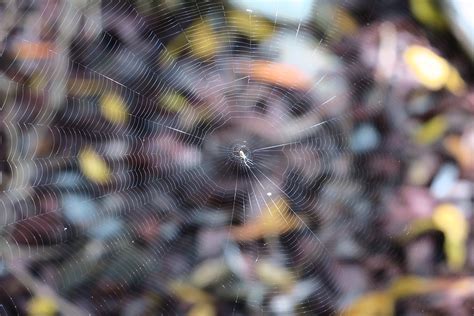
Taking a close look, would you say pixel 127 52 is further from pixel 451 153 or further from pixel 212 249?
pixel 451 153

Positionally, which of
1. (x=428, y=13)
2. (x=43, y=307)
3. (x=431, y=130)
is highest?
(x=428, y=13)

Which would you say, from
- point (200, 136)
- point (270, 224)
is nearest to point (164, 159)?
point (200, 136)

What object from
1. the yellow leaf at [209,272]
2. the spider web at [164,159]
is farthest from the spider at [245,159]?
the yellow leaf at [209,272]

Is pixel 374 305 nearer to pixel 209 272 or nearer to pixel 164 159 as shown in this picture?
pixel 209 272

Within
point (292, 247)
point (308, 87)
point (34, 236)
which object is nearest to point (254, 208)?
point (292, 247)

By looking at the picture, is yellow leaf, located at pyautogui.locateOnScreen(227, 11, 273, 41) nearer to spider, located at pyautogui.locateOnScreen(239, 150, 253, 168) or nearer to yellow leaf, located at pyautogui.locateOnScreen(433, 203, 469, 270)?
spider, located at pyautogui.locateOnScreen(239, 150, 253, 168)

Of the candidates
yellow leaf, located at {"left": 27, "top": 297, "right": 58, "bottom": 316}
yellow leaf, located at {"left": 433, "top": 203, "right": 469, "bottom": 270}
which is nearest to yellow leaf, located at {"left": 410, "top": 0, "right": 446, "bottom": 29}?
yellow leaf, located at {"left": 433, "top": 203, "right": 469, "bottom": 270}
